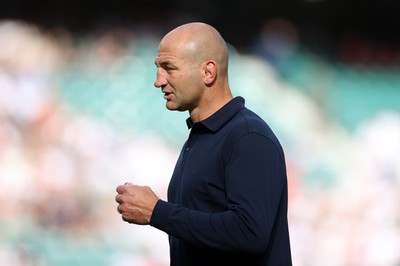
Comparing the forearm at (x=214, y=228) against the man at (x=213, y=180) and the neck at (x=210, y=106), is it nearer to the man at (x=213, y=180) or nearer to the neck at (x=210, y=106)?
the man at (x=213, y=180)

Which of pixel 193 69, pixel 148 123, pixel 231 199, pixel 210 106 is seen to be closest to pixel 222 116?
pixel 210 106

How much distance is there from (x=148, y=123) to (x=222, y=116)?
146 inches

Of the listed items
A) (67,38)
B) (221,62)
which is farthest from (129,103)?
(221,62)

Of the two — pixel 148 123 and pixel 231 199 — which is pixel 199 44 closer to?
pixel 231 199

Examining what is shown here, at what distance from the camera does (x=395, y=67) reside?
7.37m

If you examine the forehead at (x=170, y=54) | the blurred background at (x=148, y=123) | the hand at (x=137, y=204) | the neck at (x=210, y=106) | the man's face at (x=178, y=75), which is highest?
the blurred background at (x=148, y=123)

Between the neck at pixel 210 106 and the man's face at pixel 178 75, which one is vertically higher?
the man's face at pixel 178 75

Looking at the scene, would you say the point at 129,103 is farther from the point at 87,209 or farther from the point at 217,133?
the point at 217,133

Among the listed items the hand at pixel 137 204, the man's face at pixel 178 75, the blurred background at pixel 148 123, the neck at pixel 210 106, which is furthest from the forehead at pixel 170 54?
the blurred background at pixel 148 123

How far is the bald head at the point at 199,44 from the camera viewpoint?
3.43 metres

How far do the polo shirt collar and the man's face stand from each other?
0.09 metres

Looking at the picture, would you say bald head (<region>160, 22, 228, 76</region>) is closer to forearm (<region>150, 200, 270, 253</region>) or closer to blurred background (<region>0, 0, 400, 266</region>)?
forearm (<region>150, 200, 270, 253</region>)

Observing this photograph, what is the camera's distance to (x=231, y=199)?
10.4 ft

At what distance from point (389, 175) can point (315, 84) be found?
0.87 meters
